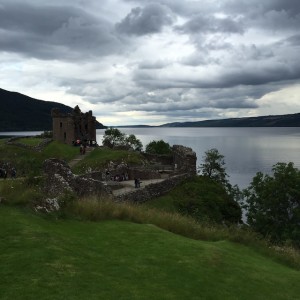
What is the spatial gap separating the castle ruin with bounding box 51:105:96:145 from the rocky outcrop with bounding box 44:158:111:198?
53.3 m

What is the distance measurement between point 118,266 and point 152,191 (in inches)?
1159

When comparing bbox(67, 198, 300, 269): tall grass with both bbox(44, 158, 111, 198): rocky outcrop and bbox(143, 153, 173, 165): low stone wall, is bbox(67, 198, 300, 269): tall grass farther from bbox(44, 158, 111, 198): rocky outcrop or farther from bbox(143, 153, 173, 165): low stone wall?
bbox(143, 153, 173, 165): low stone wall

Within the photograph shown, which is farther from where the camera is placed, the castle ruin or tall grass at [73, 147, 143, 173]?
the castle ruin

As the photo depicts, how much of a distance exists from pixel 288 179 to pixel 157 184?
637 inches

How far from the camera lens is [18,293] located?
25.3 ft

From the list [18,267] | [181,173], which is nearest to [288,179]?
[181,173]

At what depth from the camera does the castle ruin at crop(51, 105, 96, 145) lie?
80.2 m

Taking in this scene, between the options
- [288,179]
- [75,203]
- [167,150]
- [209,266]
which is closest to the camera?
[209,266]

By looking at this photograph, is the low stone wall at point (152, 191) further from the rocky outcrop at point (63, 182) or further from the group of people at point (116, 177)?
the group of people at point (116, 177)

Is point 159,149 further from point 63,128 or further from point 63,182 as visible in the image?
point 63,182

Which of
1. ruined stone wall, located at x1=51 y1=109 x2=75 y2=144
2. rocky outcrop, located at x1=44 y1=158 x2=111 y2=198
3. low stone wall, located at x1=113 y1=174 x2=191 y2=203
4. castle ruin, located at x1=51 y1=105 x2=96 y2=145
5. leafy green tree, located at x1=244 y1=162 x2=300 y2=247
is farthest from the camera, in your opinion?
castle ruin, located at x1=51 y1=105 x2=96 y2=145

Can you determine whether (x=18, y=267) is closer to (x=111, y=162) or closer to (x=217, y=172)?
(x=111, y=162)

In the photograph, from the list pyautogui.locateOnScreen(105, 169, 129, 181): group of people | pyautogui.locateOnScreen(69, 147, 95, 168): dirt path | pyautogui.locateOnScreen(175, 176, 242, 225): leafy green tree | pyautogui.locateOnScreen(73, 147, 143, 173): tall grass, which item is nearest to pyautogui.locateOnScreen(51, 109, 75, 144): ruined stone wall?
pyautogui.locateOnScreen(69, 147, 95, 168): dirt path

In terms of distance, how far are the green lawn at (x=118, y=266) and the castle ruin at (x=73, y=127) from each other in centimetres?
6666
